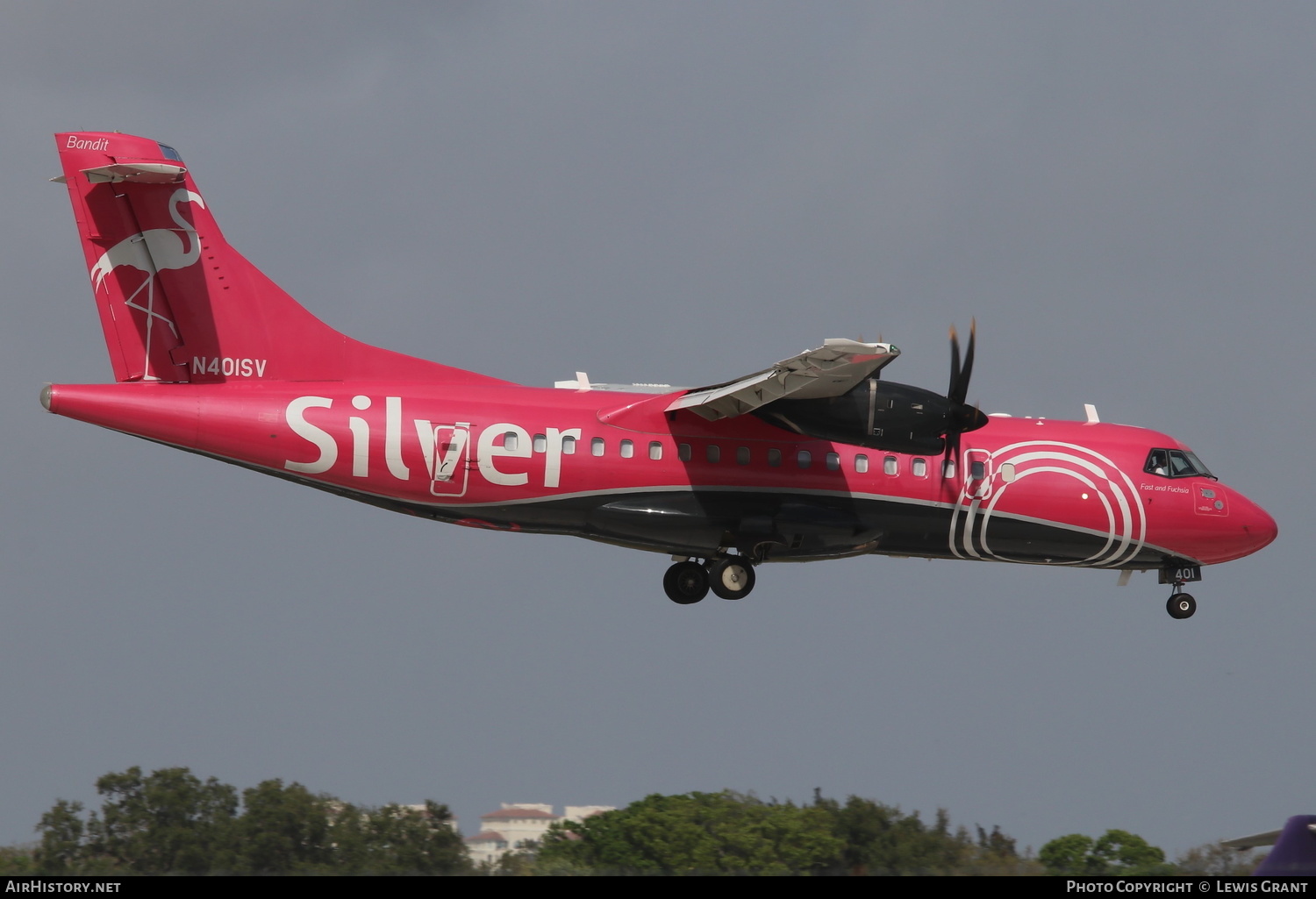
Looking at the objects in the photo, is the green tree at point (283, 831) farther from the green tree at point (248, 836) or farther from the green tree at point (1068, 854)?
the green tree at point (1068, 854)

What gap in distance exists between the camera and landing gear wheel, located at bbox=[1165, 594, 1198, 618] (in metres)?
24.7

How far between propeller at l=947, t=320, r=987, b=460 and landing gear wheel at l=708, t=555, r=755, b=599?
3.83m

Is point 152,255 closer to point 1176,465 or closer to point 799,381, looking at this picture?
point 799,381

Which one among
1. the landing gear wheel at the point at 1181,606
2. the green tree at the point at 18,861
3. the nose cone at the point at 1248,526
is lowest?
the green tree at the point at 18,861

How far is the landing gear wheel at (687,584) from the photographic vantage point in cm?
2367

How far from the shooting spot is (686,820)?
77.7 ft

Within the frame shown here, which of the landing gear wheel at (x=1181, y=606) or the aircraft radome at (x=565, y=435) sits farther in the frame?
the landing gear wheel at (x=1181, y=606)

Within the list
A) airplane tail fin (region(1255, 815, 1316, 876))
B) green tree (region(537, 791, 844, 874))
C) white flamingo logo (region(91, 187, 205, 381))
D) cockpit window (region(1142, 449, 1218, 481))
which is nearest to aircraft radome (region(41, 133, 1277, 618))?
white flamingo logo (region(91, 187, 205, 381))

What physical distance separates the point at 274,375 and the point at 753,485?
304 inches

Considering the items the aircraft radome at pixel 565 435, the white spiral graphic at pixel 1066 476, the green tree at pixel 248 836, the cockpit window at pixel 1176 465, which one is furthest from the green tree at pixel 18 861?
the cockpit window at pixel 1176 465

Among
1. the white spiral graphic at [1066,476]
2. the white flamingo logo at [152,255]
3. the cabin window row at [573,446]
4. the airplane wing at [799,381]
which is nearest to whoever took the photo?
the airplane wing at [799,381]

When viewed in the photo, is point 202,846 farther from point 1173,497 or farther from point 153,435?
point 1173,497

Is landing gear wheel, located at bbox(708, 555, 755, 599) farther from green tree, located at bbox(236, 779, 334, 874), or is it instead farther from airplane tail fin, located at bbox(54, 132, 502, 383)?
green tree, located at bbox(236, 779, 334, 874)
